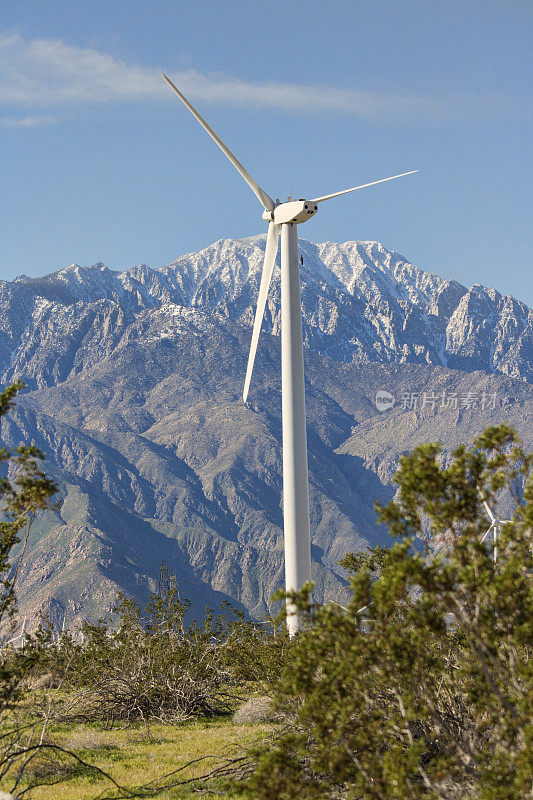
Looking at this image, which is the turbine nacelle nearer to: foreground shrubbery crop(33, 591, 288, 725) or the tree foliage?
foreground shrubbery crop(33, 591, 288, 725)

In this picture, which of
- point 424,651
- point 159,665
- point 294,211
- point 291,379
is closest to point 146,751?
point 159,665

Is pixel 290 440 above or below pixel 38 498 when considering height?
above

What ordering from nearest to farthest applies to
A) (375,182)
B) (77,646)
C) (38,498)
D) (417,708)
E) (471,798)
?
(471,798) < (417,708) < (38,498) < (77,646) < (375,182)

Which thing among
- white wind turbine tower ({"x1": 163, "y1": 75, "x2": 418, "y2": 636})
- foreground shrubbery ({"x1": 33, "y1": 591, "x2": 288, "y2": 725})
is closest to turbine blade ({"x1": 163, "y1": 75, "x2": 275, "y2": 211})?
white wind turbine tower ({"x1": 163, "y1": 75, "x2": 418, "y2": 636})

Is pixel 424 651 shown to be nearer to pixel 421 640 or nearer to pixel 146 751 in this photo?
pixel 421 640

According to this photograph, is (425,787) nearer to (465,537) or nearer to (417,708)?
(417,708)

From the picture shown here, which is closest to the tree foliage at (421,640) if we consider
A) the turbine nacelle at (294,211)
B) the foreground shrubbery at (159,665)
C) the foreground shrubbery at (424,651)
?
the foreground shrubbery at (424,651)

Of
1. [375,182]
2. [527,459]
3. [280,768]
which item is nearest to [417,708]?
[280,768]
